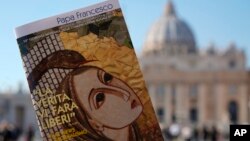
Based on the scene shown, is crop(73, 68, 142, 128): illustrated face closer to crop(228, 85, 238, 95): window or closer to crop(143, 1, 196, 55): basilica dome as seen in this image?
crop(228, 85, 238, 95): window

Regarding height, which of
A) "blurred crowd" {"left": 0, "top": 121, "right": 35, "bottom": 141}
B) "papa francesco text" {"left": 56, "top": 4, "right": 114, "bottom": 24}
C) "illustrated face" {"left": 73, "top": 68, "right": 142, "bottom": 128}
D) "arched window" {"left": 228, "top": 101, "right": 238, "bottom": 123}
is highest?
"papa francesco text" {"left": 56, "top": 4, "right": 114, "bottom": 24}

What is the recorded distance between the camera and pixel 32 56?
3234 mm

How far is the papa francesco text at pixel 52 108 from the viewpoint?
10.3 feet

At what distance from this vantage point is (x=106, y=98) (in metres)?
3.25

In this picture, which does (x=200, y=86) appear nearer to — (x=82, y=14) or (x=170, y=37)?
(x=170, y=37)

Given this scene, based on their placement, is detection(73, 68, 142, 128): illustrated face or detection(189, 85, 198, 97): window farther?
detection(189, 85, 198, 97): window

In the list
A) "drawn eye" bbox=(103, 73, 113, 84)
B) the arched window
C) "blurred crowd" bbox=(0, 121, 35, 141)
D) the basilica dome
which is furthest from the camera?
the basilica dome

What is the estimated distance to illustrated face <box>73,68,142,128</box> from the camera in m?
3.23

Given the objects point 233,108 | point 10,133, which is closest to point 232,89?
point 233,108

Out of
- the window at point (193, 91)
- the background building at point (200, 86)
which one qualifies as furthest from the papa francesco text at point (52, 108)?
the window at point (193, 91)

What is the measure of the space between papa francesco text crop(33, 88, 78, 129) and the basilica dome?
75.5 meters

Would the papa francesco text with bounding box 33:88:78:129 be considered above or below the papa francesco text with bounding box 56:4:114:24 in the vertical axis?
below

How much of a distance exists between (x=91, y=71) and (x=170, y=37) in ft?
267

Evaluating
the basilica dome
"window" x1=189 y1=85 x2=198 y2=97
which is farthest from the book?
the basilica dome
